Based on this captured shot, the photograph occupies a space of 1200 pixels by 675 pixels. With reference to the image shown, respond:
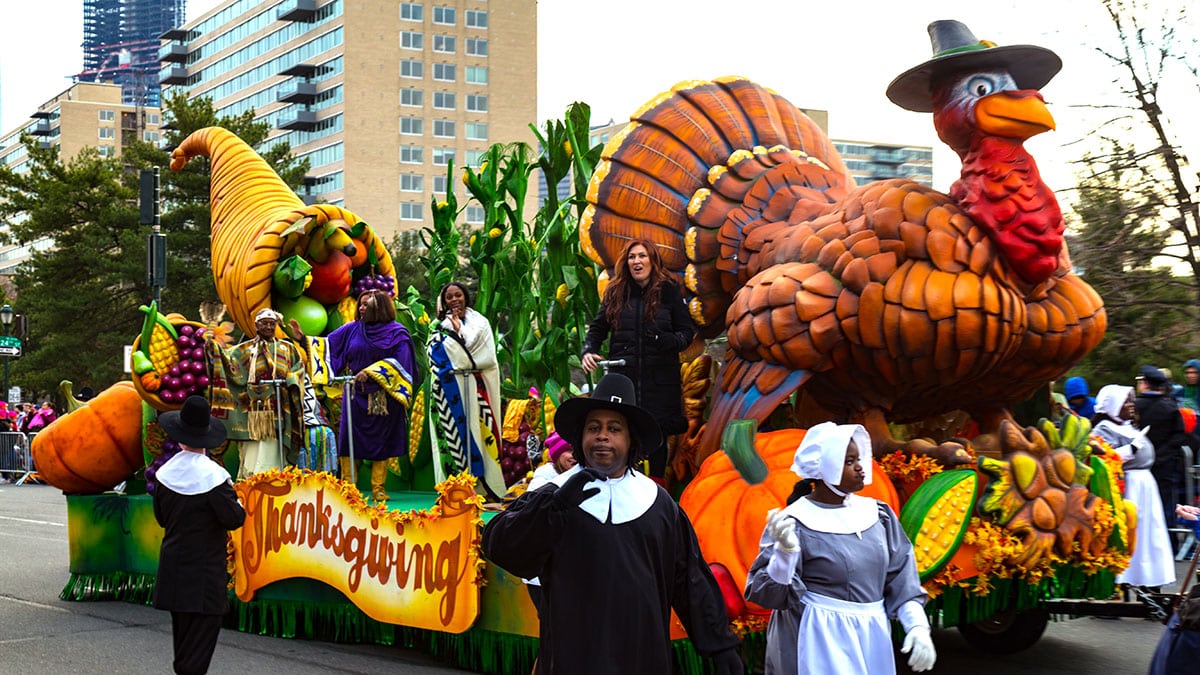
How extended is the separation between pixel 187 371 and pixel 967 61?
5.68 meters

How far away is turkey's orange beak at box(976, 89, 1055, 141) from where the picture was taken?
6.74 metres

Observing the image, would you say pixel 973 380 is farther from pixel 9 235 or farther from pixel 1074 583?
pixel 9 235

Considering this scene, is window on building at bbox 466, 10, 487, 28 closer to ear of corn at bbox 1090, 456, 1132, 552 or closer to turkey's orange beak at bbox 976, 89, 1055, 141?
turkey's orange beak at bbox 976, 89, 1055, 141

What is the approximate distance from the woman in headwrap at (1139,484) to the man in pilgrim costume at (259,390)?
5833 mm

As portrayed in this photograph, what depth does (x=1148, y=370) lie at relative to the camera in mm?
10945

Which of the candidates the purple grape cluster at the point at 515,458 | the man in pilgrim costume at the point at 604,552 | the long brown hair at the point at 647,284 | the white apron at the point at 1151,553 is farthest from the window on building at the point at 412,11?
the man in pilgrim costume at the point at 604,552

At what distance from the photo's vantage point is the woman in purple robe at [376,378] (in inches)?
383

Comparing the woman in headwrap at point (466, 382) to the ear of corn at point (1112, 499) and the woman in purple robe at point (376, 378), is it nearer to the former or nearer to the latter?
the woman in purple robe at point (376, 378)

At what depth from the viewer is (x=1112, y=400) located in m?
9.87

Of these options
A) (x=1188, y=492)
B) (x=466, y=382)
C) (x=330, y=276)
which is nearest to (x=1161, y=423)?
(x=1188, y=492)

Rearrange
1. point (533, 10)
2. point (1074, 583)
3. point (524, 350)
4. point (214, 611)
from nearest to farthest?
point (214, 611) < point (1074, 583) < point (524, 350) < point (533, 10)

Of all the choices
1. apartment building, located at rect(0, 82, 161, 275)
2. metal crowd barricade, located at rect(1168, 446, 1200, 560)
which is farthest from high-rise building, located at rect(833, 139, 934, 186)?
metal crowd barricade, located at rect(1168, 446, 1200, 560)

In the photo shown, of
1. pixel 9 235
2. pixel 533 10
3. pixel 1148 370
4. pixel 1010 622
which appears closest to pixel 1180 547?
pixel 1148 370

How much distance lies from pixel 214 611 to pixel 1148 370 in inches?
311
